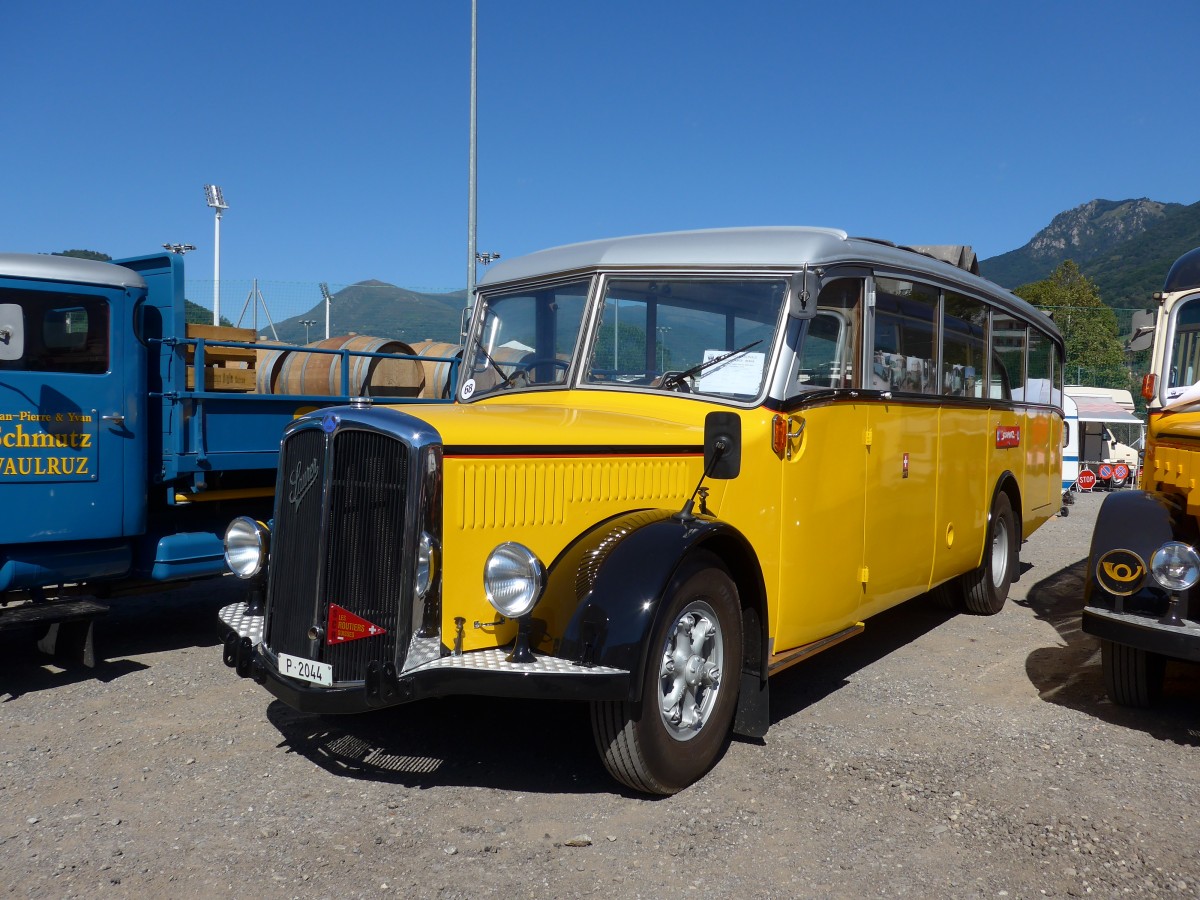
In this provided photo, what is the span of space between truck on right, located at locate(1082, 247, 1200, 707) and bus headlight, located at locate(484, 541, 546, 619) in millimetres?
2939

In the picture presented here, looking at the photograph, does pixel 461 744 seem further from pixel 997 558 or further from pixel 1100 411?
pixel 1100 411

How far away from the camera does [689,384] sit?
4773 millimetres

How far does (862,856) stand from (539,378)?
2.77 metres

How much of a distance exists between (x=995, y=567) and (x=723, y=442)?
15.2 ft

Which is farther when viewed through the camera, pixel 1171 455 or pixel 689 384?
pixel 1171 455

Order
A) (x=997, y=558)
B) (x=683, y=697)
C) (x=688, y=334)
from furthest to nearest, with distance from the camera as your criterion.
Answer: (x=997, y=558), (x=688, y=334), (x=683, y=697)

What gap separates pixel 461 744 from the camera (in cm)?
461

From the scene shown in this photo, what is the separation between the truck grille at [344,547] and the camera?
3688mm

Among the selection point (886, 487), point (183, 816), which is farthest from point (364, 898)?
point (886, 487)

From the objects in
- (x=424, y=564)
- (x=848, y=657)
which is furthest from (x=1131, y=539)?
(x=424, y=564)

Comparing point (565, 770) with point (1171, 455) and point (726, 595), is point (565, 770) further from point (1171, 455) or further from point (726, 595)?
point (1171, 455)

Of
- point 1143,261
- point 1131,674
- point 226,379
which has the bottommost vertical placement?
point 1131,674

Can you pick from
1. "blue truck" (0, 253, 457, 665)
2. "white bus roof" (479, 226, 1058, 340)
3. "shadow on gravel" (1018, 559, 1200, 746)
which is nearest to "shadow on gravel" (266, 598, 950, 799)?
"shadow on gravel" (1018, 559, 1200, 746)

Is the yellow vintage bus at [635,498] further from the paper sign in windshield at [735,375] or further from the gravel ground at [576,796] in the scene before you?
the gravel ground at [576,796]
